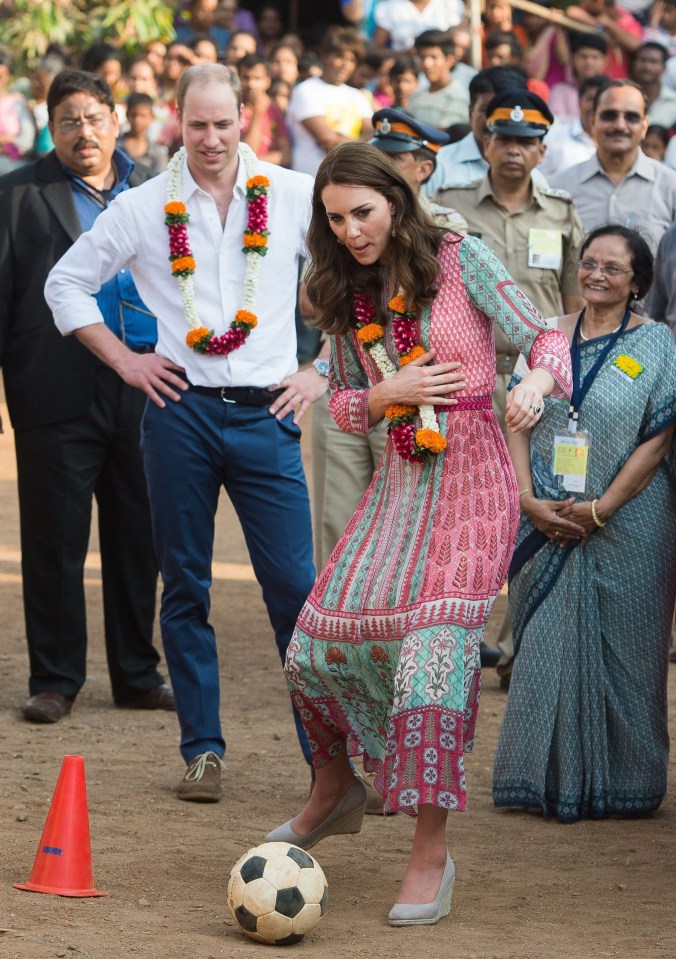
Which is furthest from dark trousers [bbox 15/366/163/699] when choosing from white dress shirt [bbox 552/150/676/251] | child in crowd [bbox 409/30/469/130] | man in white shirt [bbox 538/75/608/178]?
child in crowd [bbox 409/30/469/130]

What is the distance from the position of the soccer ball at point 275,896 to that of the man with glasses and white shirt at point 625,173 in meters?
5.17

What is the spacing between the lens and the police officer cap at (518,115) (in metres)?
8.09

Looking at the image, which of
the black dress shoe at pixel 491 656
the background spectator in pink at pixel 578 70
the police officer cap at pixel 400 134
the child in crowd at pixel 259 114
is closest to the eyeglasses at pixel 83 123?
the police officer cap at pixel 400 134

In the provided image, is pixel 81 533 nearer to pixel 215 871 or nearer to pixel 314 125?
pixel 215 871

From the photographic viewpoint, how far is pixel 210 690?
246 inches

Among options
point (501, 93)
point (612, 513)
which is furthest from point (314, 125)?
point (612, 513)

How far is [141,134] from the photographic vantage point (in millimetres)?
13828

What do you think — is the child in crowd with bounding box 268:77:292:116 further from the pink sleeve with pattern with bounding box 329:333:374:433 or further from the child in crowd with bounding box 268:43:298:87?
the pink sleeve with pattern with bounding box 329:333:374:433

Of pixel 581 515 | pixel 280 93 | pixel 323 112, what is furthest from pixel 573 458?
pixel 280 93

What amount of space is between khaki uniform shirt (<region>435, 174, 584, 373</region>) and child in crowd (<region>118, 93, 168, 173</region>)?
5.76 metres

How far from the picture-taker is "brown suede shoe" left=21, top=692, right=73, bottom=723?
7.34m

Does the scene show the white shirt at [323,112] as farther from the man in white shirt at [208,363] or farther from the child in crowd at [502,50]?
the man in white shirt at [208,363]

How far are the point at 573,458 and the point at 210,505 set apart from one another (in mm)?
1399

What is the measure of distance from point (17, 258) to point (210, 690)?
2.29 m
